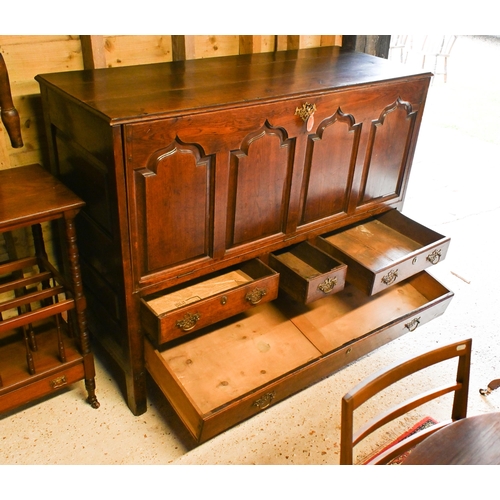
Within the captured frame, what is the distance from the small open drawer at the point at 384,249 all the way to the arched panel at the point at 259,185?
13.1 inches

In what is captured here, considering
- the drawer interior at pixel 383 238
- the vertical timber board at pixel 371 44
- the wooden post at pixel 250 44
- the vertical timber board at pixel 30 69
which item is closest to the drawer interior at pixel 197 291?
the drawer interior at pixel 383 238

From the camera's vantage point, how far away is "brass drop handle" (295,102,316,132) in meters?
1.86

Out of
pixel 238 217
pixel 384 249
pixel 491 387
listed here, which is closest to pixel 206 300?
pixel 238 217

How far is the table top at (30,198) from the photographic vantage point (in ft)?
5.14

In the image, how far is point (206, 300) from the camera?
1810mm

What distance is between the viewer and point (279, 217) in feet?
6.81

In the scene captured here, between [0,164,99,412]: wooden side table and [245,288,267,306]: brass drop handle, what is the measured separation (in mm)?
575

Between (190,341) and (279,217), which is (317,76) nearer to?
(279,217)

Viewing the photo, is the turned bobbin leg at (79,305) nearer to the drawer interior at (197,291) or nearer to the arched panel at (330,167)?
the drawer interior at (197,291)

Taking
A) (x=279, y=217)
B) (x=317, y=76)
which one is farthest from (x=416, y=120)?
(x=279, y=217)

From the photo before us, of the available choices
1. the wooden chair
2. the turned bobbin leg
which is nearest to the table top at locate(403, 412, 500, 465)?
the wooden chair

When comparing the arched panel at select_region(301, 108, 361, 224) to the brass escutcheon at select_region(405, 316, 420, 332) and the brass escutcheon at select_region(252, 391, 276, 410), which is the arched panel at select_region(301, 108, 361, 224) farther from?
the brass escutcheon at select_region(252, 391, 276, 410)

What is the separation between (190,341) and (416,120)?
136 cm

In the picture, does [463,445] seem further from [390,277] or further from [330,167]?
[330,167]
